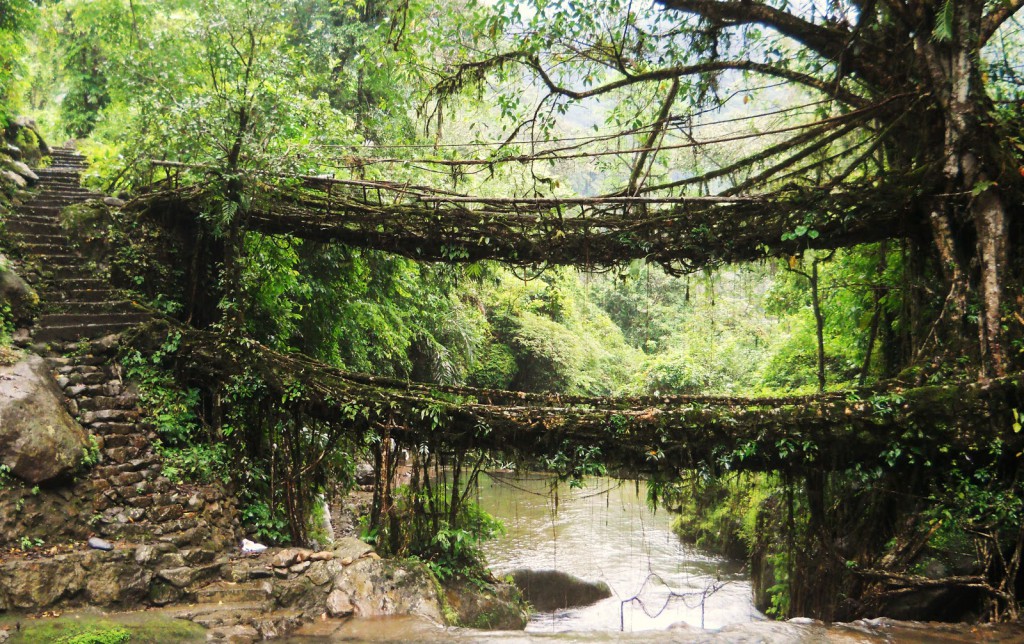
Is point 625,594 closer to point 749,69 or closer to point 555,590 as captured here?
point 555,590

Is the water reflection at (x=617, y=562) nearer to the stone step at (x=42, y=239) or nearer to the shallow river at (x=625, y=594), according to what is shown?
the shallow river at (x=625, y=594)

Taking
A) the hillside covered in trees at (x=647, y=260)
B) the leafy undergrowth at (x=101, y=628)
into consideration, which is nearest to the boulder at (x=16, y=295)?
the hillside covered in trees at (x=647, y=260)

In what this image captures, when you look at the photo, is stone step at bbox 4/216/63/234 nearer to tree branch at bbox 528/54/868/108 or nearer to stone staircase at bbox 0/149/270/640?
stone staircase at bbox 0/149/270/640

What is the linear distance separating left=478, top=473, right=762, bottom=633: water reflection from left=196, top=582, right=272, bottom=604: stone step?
8.92 ft

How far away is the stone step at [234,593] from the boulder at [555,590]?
3907 mm

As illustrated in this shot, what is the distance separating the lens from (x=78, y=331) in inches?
273

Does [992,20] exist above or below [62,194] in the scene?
above

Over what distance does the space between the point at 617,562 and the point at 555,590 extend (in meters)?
1.85

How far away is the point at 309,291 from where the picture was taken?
8.82m

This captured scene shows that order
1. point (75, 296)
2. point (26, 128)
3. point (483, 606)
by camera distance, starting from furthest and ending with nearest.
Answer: point (26, 128), point (75, 296), point (483, 606)

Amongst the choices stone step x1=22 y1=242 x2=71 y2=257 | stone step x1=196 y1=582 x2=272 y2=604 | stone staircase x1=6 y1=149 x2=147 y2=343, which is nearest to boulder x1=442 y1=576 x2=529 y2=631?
stone step x1=196 y1=582 x2=272 y2=604

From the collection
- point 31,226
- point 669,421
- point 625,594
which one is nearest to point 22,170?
point 31,226

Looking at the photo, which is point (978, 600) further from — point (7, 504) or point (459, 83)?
point (7, 504)

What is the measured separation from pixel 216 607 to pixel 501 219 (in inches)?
172
